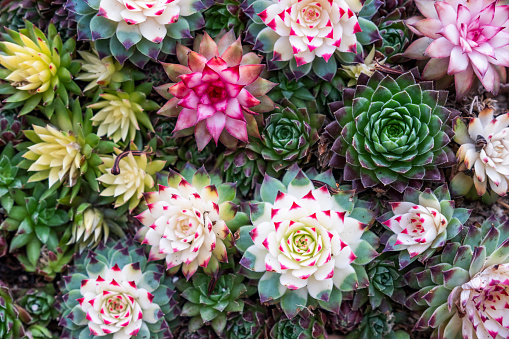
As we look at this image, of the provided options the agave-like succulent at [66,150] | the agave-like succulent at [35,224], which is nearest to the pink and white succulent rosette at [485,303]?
the agave-like succulent at [66,150]

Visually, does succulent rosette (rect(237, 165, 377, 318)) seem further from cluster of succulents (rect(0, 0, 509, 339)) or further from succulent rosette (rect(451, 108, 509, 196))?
succulent rosette (rect(451, 108, 509, 196))

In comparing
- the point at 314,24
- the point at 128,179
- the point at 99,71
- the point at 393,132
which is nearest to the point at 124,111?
the point at 99,71

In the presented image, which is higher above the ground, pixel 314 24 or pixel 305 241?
pixel 314 24

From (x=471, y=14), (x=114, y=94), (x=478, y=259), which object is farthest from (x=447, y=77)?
(x=114, y=94)

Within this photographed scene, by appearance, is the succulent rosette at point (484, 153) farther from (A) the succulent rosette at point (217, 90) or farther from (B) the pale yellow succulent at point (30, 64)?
(B) the pale yellow succulent at point (30, 64)

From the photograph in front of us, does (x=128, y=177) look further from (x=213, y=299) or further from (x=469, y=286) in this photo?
(x=469, y=286)

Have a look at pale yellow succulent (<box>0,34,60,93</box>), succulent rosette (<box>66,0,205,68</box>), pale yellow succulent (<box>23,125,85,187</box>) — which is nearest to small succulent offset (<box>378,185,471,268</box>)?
succulent rosette (<box>66,0,205,68</box>)

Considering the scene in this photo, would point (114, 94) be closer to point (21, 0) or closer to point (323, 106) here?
point (21, 0)
